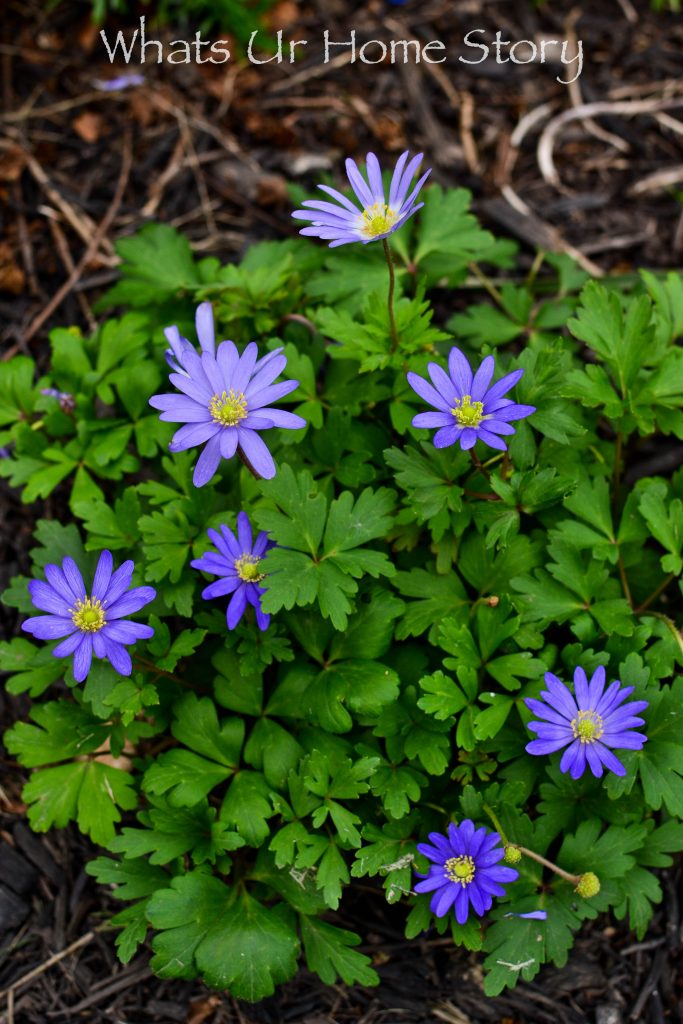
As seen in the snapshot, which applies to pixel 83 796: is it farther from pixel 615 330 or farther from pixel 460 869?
pixel 615 330

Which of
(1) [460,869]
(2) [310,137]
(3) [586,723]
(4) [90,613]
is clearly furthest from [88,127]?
(1) [460,869]

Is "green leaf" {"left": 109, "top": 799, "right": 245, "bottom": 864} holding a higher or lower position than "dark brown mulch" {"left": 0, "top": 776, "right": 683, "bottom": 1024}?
higher

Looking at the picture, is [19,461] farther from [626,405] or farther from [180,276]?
[626,405]

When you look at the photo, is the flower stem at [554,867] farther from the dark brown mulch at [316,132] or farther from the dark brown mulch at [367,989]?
the dark brown mulch at [316,132]

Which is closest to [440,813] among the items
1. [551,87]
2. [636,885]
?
[636,885]

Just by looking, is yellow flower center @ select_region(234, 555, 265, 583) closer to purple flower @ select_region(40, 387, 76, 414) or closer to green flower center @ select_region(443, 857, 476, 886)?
green flower center @ select_region(443, 857, 476, 886)

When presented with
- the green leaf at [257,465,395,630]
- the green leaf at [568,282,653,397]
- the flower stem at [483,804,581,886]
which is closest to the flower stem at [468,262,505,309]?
the green leaf at [568,282,653,397]
